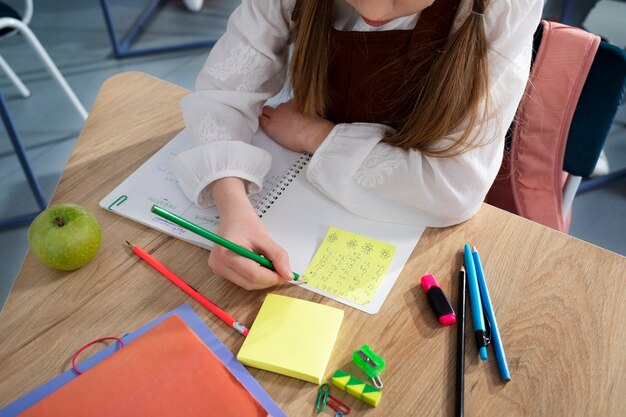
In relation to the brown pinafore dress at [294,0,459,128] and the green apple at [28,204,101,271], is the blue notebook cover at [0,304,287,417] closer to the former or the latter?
the green apple at [28,204,101,271]

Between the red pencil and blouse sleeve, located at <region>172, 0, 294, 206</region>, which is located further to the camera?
blouse sleeve, located at <region>172, 0, 294, 206</region>

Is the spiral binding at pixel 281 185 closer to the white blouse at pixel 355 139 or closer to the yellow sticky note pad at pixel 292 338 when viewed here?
the white blouse at pixel 355 139

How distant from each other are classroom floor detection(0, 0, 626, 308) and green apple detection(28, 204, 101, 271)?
1064 mm

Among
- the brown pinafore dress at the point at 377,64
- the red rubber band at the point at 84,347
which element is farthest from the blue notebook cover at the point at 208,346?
the brown pinafore dress at the point at 377,64

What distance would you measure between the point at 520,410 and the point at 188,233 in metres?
0.49

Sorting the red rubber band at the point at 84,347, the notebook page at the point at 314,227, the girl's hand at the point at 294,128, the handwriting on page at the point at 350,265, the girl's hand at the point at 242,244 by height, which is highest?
the girl's hand at the point at 294,128

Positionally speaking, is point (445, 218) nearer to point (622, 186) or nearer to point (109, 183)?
point (109, 183)

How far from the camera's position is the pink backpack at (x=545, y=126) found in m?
0.93

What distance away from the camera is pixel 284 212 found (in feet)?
2.71

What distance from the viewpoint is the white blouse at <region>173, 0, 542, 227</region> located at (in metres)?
0.79

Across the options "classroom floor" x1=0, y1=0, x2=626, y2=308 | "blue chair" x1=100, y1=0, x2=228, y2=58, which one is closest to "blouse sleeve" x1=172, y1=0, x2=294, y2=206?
"classroom floor" x1=0, y1=0, x2=626, y2=308

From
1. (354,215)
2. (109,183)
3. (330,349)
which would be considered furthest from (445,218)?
(109,183)

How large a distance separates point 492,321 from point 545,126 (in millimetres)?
456

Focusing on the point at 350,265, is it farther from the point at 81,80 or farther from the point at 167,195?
the point at 81,80
